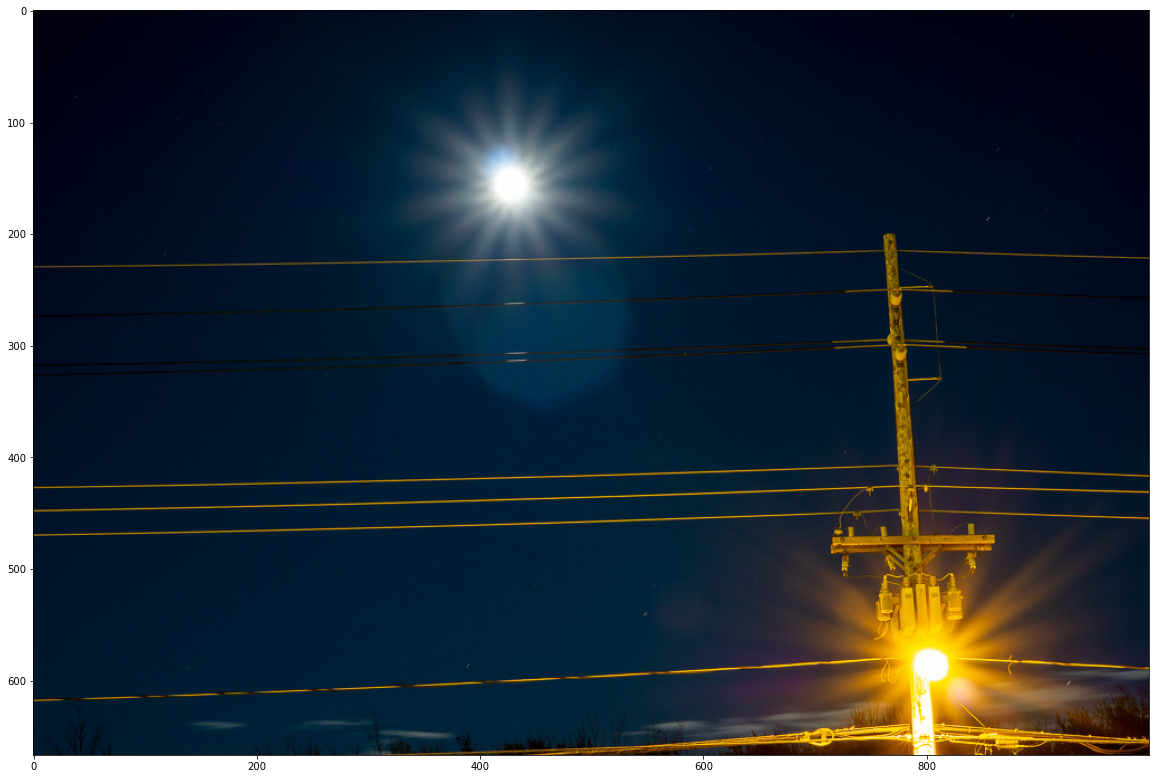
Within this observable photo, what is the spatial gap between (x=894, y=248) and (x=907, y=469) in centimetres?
368

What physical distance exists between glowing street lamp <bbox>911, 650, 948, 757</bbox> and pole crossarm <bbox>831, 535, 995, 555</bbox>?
5.52 ft

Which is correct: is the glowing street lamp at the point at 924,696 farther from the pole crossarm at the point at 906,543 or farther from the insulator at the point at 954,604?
the pole crossarm at the point at 906,543

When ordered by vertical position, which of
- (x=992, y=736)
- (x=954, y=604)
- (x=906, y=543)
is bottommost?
(x=992, y=736)

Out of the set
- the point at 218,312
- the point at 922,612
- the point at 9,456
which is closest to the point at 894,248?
the point at 922,612

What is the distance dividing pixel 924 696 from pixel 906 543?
2.26 meters

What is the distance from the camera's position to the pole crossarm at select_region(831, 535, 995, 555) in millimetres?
16703

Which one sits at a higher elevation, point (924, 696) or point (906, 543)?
point (906, 543)

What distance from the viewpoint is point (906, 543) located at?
16688 mm

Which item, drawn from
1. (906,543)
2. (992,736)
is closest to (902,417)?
(906,543)

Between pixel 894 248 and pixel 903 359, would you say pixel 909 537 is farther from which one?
pixel 894 248

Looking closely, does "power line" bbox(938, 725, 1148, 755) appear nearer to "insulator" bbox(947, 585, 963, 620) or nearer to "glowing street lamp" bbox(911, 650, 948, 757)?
"glowing street lamp" bbox(911, 650, 948, 757)

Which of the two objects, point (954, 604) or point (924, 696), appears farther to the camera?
point (954, 604)

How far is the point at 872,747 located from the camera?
3672cm

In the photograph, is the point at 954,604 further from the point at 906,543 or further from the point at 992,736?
the point at 992,736
